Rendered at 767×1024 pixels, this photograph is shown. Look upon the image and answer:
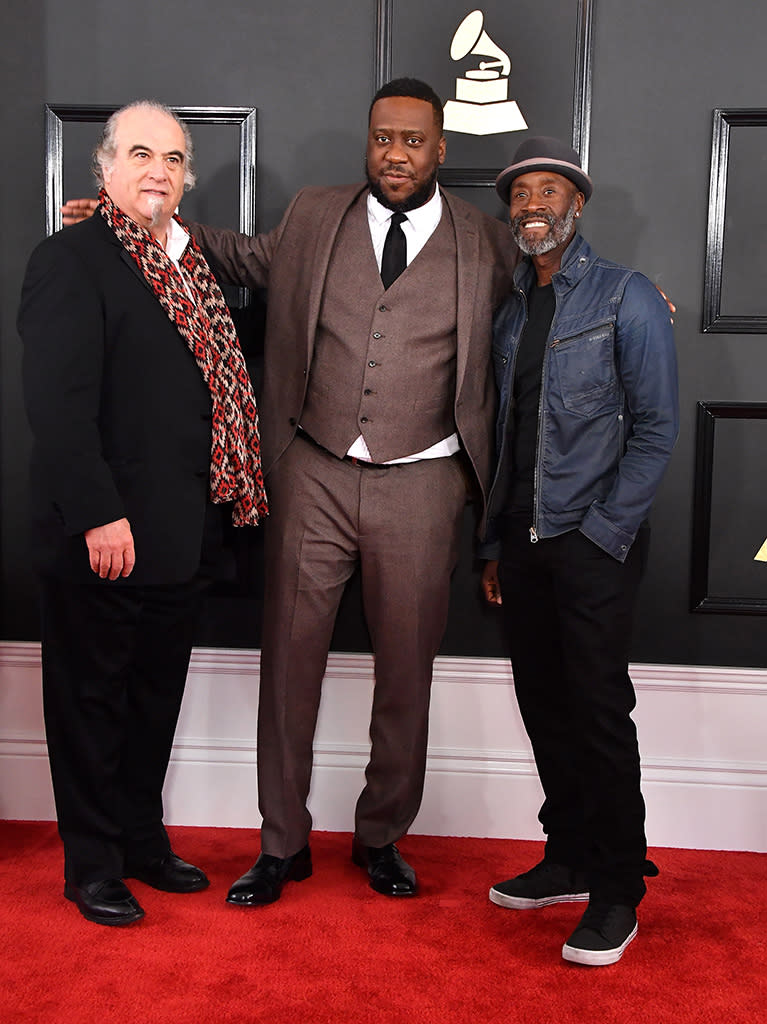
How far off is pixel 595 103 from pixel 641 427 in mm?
1060

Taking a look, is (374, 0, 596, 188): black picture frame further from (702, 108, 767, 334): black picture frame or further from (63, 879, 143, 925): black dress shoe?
(63, 879, 143, 925): black dress shoe

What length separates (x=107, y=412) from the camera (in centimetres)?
214

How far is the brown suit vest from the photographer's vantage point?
7.59ft

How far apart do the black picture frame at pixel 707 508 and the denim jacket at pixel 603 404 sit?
0.60 meters

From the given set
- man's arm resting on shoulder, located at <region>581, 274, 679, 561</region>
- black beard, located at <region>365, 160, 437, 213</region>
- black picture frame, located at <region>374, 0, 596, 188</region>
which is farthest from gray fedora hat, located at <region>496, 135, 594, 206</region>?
black picture frame, located at <region>374, 0, 596, 188</region>

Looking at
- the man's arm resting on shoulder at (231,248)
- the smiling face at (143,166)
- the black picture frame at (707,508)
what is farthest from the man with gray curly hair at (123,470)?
the black picture frame at (707,508)

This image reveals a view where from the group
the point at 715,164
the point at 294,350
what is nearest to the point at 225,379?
the point at 294,350

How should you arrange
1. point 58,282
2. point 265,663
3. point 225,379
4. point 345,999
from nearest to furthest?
point 345,999 → point 58,282 → point 225,379 → point 265,663

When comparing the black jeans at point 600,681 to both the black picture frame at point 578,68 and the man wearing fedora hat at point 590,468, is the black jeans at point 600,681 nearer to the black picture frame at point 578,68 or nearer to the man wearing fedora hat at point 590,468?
the man wearing fedora hat at point 590,468

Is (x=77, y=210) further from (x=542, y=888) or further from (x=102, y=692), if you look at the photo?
(x=542, y=888)

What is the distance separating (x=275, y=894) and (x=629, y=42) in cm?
233

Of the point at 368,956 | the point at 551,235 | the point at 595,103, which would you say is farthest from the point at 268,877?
the point at 595,103

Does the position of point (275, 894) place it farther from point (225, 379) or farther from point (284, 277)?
point (284, 277)

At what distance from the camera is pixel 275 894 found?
2.34 meters
